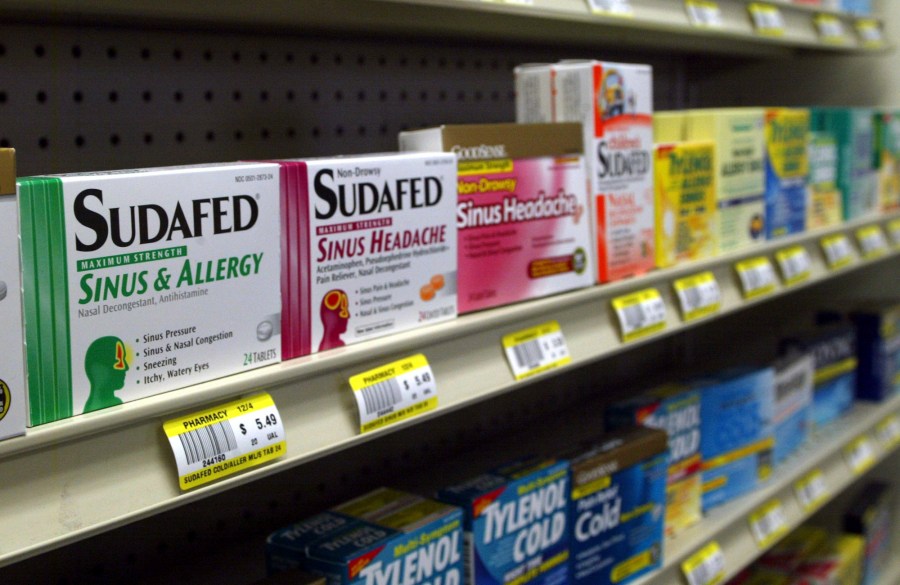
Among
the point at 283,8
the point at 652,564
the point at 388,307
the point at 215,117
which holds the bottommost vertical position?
the point at 652,564

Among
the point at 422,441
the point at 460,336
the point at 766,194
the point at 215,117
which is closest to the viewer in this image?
the point at 460,336

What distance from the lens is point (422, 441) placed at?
68.4 inches

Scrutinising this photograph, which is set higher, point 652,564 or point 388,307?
point 388,307

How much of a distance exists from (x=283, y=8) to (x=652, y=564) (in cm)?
107

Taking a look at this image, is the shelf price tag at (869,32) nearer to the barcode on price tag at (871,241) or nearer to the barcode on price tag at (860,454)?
Result: the barcode on price tag at (871,241)

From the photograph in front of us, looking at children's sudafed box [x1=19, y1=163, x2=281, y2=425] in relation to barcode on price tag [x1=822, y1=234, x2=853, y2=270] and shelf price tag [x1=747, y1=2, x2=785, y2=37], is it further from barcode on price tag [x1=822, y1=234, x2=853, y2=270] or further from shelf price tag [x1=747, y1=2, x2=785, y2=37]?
barcode on price tag [x1=822, y1=234, x2=853, y2=270]

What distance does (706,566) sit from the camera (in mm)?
1705

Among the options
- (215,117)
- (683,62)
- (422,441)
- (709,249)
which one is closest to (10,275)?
(215,117)

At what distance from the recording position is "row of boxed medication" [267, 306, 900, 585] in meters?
1.10

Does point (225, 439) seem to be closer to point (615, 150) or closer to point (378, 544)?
point (378, 544)

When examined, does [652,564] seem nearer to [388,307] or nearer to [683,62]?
[388,307]

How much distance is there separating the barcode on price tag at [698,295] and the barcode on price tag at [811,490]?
27.5 inches

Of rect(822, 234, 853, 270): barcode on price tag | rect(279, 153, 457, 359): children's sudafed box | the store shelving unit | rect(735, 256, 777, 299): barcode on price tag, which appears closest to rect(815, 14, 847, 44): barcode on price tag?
the store shelving unit

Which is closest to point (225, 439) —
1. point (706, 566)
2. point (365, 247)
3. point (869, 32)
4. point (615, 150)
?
point (365, 247)
